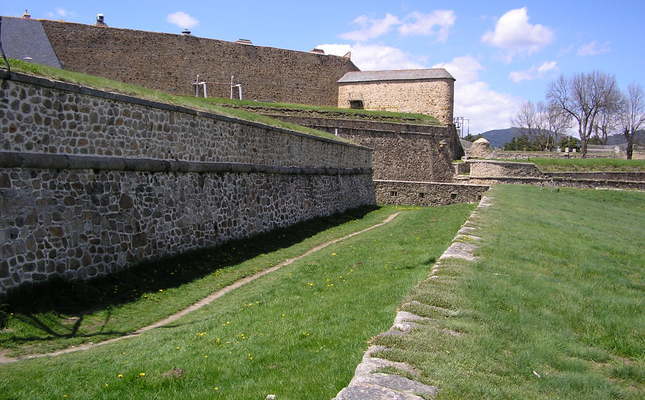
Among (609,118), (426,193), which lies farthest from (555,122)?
(426,193)

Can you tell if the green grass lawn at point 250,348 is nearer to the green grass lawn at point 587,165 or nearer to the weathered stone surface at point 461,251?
the weathered stone surface at point 461,251

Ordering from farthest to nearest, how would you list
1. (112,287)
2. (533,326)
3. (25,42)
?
1. (25,42)
2. (112,287)
3. (533,326)

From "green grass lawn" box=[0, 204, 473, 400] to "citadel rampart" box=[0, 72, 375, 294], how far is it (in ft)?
5.53

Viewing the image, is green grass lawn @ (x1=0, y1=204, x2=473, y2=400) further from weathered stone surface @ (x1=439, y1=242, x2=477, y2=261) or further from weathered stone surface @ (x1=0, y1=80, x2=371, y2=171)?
weathered stone surface @ (x1=0, y1=80, x2=371, y2=171)

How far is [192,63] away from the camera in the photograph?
37.7m

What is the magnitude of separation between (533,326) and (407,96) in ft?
128

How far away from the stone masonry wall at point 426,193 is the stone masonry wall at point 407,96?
1381 cm

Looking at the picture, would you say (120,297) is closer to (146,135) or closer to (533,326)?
(146,135)

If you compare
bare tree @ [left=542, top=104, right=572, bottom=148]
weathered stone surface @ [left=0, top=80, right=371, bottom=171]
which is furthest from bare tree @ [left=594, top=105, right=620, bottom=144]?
weathered stone surface @ [left=0, top=80, right=371, bottom=171]

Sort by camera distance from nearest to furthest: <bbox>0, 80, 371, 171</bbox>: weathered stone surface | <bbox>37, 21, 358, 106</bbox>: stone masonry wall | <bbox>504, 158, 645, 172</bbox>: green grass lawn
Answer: <bbox>0, 80, 371, 171</bbox>: weathered stone surface, <bbox>37, 21, 358, 106</bbox>: stone masonry wall, <bbox>504, 158, 645, 172</bbox>: green grass lawn

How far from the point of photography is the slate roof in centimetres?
2241

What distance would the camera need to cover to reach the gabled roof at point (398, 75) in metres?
43.3

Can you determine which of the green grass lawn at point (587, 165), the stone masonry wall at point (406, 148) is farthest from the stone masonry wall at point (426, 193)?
the green grass lawn at point (587, 165)

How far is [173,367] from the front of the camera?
5871 millimetres
